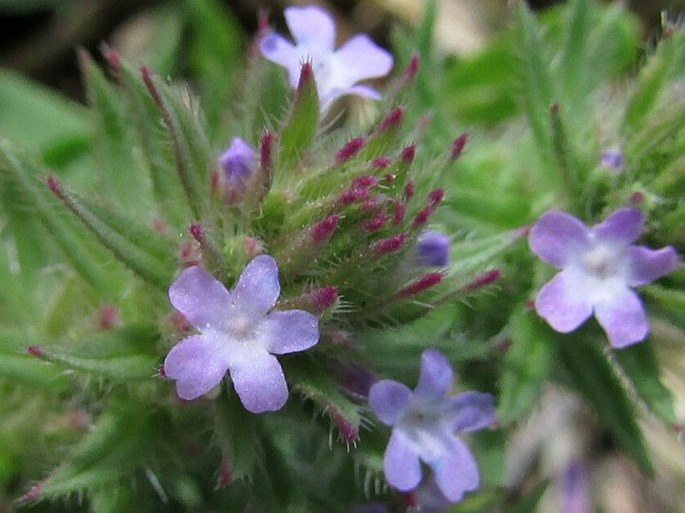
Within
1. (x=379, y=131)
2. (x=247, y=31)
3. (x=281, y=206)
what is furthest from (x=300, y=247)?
(x=247, y=31)

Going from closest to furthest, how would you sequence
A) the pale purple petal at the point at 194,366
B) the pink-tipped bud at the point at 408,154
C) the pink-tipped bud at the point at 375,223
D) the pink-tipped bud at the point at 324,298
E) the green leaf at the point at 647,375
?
the pale purple petal at the point at 194,366 < the pink-tipped bud at the point at 324,298 < the pink-tipped bud at the point at 375,223 < the pink-tipped bud at the point at 408,154 < the green leaf at the point at 647,375

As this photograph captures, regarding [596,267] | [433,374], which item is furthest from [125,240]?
[596,267]

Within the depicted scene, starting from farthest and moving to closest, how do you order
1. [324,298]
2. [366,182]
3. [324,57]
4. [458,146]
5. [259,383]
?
1. [324,57]
2. [458,146]
3. [366,182]
4. [324,298]
5. [259,383]

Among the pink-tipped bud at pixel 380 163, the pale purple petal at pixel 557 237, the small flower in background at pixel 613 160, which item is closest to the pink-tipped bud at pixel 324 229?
the pink-tipped bud at pixel 380 163

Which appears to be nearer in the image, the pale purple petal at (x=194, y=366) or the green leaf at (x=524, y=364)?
the pale purple petal at (x=194, y=366)

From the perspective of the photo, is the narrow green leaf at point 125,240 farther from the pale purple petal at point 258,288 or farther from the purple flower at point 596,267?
the purple flower at point 596,267

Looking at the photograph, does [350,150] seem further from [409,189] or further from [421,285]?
[421,285]
